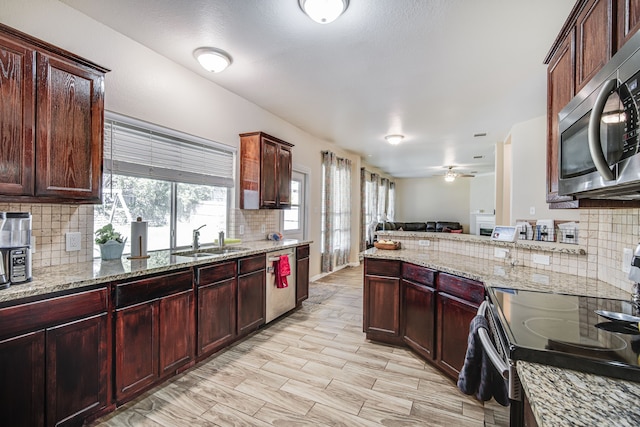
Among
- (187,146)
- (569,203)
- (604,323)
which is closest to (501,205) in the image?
(569,203)

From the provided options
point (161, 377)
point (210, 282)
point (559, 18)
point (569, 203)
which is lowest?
point (161, 377)

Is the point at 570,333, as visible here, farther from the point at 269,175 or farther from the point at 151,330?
the point at 269,175

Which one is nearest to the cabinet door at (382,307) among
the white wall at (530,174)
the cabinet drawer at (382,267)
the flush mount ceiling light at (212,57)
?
the cabinet drawer at (382,267)

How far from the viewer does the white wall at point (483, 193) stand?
10508 millimetres

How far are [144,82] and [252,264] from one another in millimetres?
1995

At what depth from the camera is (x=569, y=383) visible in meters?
0.81

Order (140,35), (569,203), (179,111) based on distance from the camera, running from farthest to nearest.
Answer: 1. (179,111)
2. (140,35)
3. (569,203)

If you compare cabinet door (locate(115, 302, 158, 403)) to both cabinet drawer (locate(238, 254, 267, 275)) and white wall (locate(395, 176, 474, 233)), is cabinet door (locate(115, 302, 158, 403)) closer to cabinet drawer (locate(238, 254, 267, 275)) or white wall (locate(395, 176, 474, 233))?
cabinet drawer (locate(238, 254, 267, 275))

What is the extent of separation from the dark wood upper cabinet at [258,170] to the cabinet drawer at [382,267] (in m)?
1.56

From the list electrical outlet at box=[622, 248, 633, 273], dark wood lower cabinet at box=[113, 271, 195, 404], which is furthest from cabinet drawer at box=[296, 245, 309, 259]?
electrical outlet at box=[622, 248, 633, 273]

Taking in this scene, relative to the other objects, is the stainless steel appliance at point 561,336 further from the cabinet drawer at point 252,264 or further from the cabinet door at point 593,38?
the cabinet drawer at point 252,264

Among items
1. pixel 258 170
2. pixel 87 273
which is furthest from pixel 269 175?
pixel 87 273

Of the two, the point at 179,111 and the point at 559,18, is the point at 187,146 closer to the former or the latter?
the point at 179,111

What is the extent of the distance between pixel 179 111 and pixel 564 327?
3416 millimetres
